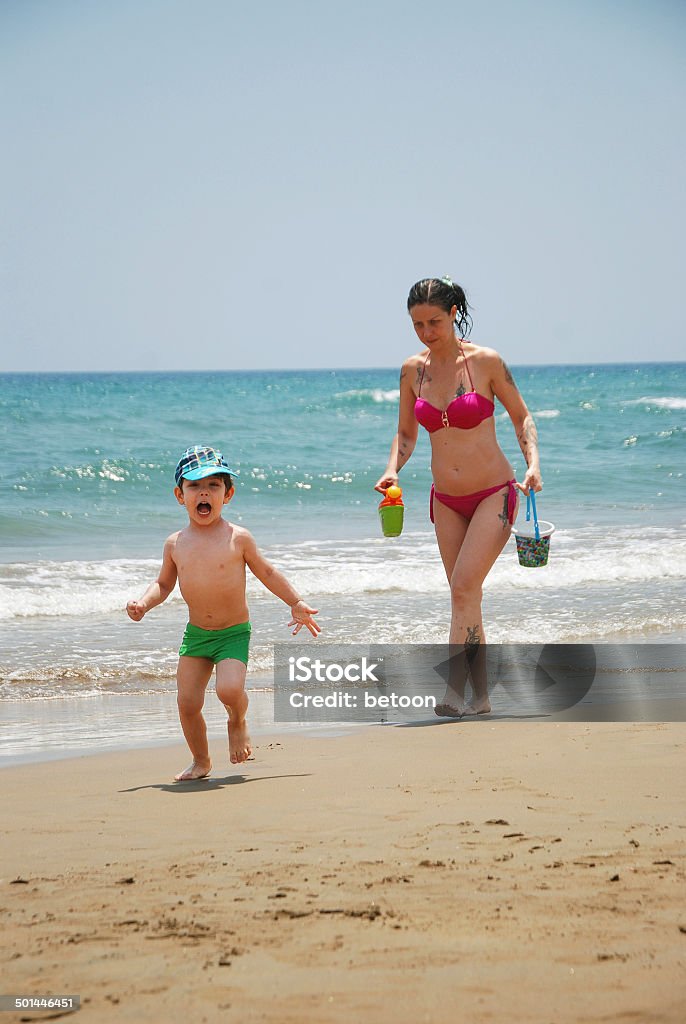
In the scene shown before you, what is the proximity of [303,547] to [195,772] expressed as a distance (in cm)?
800

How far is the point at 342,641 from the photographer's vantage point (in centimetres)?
780

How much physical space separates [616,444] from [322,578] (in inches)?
687

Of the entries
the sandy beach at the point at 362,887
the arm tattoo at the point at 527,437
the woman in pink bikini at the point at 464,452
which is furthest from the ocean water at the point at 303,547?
the sandy beach at the point at 362,887

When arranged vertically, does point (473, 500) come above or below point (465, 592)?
above

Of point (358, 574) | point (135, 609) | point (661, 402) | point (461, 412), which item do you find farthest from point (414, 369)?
point (661, 402)

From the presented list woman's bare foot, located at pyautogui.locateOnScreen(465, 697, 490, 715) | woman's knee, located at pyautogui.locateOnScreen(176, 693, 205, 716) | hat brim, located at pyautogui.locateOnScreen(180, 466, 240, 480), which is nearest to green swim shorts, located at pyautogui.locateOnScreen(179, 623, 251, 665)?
woman's knee, located at pyautogui.locateOnScreen(176, 693, 205, 716)

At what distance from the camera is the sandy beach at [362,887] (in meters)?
2.30

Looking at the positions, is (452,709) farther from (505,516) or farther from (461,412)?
(461,412)

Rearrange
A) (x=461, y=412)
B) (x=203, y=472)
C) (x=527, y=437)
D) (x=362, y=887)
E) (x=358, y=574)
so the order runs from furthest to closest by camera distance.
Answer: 1. (x=358, y=574)
2. (x=527, y=437)
3. (x=461, y=412)
4. (x=203, y=472)
5. (x=362, y=887)

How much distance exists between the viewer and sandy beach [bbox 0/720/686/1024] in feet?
7.55

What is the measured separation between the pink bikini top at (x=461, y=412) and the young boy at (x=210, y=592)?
3.76ft

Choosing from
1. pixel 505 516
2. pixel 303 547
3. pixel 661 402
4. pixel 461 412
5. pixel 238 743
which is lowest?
pixel 238 743

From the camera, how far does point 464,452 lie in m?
5.27

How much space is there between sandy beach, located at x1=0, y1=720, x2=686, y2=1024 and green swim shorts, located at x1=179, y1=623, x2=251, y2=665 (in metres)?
0.49
